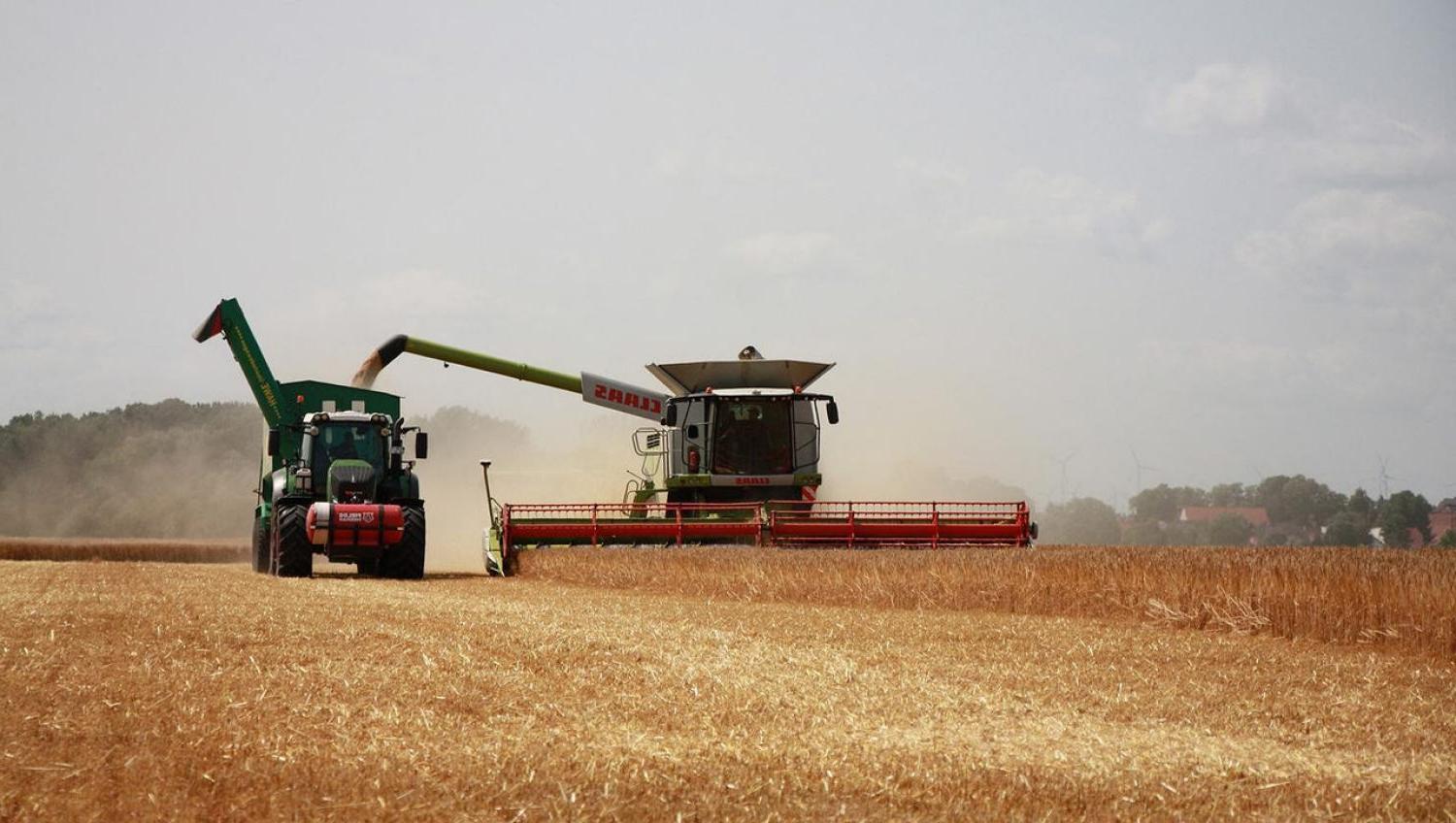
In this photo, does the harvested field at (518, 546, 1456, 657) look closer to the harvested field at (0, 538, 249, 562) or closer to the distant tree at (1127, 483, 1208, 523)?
the harvested field at (0, 538, 249, 562)

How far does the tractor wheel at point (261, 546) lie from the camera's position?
73.0 feet

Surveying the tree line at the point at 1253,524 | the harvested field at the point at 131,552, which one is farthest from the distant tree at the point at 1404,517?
the harvested field at the point at 131,552

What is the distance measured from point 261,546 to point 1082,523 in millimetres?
86722

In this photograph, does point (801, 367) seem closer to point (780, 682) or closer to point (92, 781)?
point (780, 682)

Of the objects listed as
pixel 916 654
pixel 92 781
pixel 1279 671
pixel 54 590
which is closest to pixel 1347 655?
pixel 1279 671

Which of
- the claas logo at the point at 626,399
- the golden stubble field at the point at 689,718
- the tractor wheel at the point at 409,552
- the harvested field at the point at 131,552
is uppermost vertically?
the claas logo at the point at 626,399

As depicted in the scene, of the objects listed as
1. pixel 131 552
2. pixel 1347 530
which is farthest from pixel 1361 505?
pixel 131 552

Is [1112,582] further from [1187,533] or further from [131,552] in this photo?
[1187,533]

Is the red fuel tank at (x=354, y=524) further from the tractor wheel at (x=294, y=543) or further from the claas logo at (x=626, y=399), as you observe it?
the claas logo at (x=626, y=399)

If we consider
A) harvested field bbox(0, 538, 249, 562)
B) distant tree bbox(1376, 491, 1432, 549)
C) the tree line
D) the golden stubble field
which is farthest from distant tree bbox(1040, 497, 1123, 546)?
the golden stubble field

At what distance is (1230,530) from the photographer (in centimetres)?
8894

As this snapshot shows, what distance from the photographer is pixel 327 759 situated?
5.93 m

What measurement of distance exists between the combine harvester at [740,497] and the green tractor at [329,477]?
4.46 feet

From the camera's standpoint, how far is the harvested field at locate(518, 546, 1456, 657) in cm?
1195
